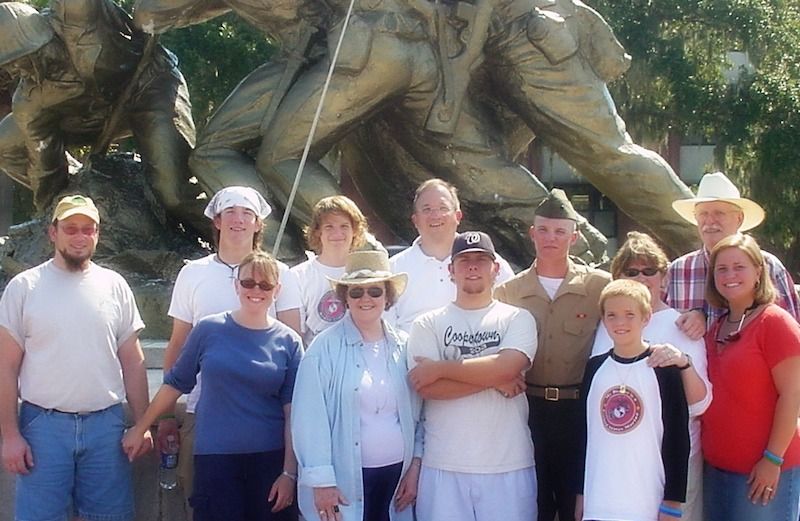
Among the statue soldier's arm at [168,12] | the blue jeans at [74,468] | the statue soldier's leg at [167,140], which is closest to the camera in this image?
the blue jeans at [74,468]

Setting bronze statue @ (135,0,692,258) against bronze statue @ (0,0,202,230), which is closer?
bronze statue @ (135,0,692,258)

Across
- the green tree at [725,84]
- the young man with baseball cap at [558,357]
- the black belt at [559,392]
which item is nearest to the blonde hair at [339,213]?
the young man with baseball cap at [558,357]

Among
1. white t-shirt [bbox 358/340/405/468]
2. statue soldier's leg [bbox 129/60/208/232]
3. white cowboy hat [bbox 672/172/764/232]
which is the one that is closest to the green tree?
statue soldier's leg [bbox 129/60/208/232]

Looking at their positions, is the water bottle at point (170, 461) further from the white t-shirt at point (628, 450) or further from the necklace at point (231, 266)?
the white t-shirt at point (628, 450)

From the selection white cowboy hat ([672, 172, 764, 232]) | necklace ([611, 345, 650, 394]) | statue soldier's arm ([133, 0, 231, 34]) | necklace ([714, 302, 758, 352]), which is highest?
statue soldier's arm ([133, 0, 231, 34])

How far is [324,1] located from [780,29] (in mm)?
12950

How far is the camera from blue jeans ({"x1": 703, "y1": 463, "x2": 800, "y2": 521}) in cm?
351

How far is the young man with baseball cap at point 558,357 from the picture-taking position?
377cm

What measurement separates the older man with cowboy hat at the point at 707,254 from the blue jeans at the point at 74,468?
7.15 feet

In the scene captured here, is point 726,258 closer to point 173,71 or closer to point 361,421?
point 361,421

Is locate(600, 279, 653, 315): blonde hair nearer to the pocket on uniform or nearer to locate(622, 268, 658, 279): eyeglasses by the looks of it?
locate(622, 268, 658, 279): eyeglasses

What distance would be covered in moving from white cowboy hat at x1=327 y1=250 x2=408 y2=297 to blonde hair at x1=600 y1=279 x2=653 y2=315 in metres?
0.73

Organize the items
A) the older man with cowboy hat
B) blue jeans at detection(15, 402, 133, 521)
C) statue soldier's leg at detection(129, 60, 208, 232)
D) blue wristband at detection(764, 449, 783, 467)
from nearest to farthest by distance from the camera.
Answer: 1. blue wristband at detection(764, 449, 783, 467)
2. blue jeans at detection(15, 402, 133, 521)
3. the older man with cowboy hat
4. statue soldier's leg at detection(129, 60, 208, 232)

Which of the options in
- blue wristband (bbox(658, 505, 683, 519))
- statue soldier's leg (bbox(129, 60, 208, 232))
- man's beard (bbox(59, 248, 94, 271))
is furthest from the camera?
statue soldier's leg (bbox(129, 60, 208, 232))
